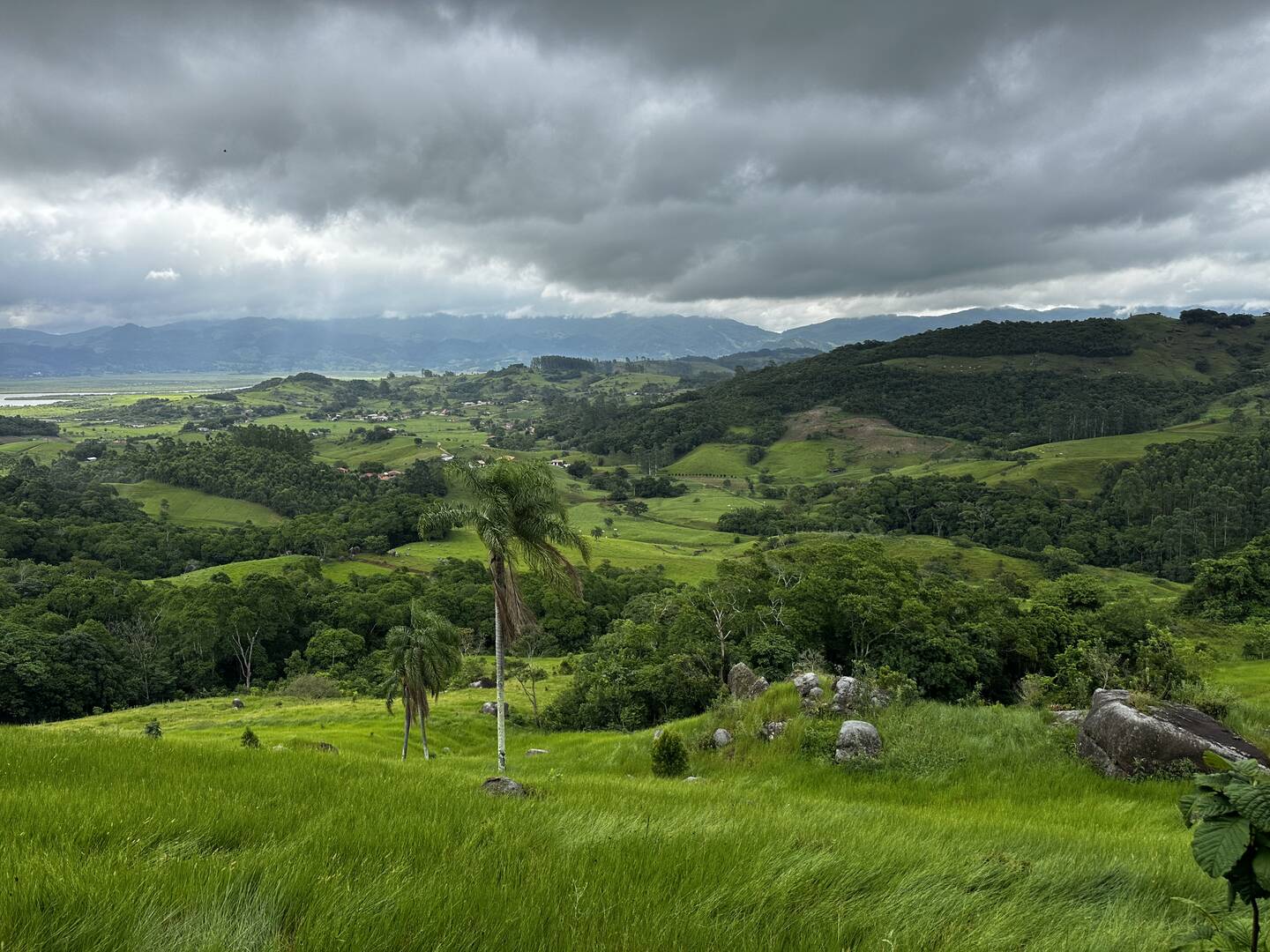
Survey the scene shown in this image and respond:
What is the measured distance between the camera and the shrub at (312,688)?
63722mm

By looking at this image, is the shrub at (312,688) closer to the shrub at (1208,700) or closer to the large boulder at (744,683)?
the large boulder at (744,683)

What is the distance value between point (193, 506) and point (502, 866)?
175 m

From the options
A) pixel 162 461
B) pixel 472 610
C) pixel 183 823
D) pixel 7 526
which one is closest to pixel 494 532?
pixel 183 823

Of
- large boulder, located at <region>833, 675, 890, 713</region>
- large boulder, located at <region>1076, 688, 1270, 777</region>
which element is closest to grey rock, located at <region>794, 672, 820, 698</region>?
large boulder, located at <region>833, 675, 890, 713</region>

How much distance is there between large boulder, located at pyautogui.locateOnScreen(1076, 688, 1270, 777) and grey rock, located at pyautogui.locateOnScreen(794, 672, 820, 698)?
6.69 m

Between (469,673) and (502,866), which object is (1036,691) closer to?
(502,866)

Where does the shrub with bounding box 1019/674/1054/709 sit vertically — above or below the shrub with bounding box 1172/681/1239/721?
below

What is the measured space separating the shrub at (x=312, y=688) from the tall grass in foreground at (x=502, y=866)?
6188 cm

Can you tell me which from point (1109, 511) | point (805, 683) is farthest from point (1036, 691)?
point (1109, 511)

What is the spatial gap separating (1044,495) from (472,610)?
12196 cm

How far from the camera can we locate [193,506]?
146 meters

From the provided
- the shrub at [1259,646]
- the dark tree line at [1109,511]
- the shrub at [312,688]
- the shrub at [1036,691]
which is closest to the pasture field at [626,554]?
the dark tree line at [1109,511]

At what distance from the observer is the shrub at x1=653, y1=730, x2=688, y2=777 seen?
55.3 feet

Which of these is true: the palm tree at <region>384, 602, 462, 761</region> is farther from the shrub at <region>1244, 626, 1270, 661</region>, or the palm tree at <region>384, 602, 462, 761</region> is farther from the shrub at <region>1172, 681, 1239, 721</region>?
the shrub at <region>1244, 626, 1270, 661</region>
